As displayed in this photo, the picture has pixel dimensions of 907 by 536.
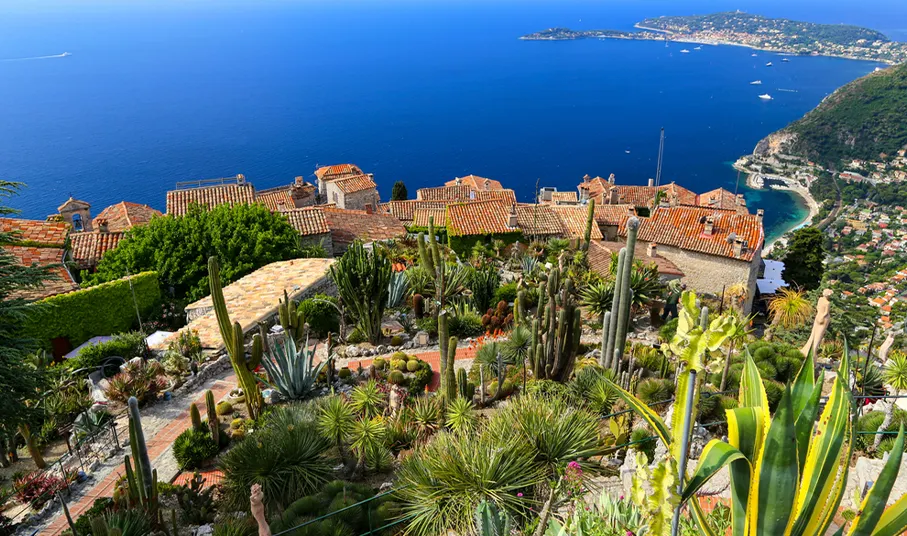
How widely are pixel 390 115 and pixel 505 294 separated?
96.1m

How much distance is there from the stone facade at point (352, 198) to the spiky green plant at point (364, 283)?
23119 mm

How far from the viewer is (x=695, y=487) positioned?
2.83 meters

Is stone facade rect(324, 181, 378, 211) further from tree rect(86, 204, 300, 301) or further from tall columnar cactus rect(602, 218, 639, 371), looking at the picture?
tall columnar cactus rect(602, 218, 639, 371)

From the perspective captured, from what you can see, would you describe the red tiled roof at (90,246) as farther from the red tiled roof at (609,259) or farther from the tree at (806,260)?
the tree at (806,260)

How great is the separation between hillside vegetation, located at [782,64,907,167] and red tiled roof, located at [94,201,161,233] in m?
75.7

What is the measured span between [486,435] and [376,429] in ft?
6.59

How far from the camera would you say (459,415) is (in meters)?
8.89

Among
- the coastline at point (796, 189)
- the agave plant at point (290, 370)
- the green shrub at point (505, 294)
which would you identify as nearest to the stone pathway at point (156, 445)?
the agave plant at point (290, 370)

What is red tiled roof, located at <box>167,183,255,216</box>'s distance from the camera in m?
27.1

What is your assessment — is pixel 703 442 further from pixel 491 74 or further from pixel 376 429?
pixel 491 74

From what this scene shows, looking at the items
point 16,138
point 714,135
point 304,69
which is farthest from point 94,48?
point 714,135

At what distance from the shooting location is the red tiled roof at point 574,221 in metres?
25.5

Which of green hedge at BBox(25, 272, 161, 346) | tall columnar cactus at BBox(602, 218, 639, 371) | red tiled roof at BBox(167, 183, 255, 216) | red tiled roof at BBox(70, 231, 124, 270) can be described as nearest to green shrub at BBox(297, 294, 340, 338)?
green hedge at BBox(25, 272, 161, 346)

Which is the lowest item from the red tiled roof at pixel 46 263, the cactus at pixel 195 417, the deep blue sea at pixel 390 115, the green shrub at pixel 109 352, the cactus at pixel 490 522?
the deep blue sea at pixel 390 115
